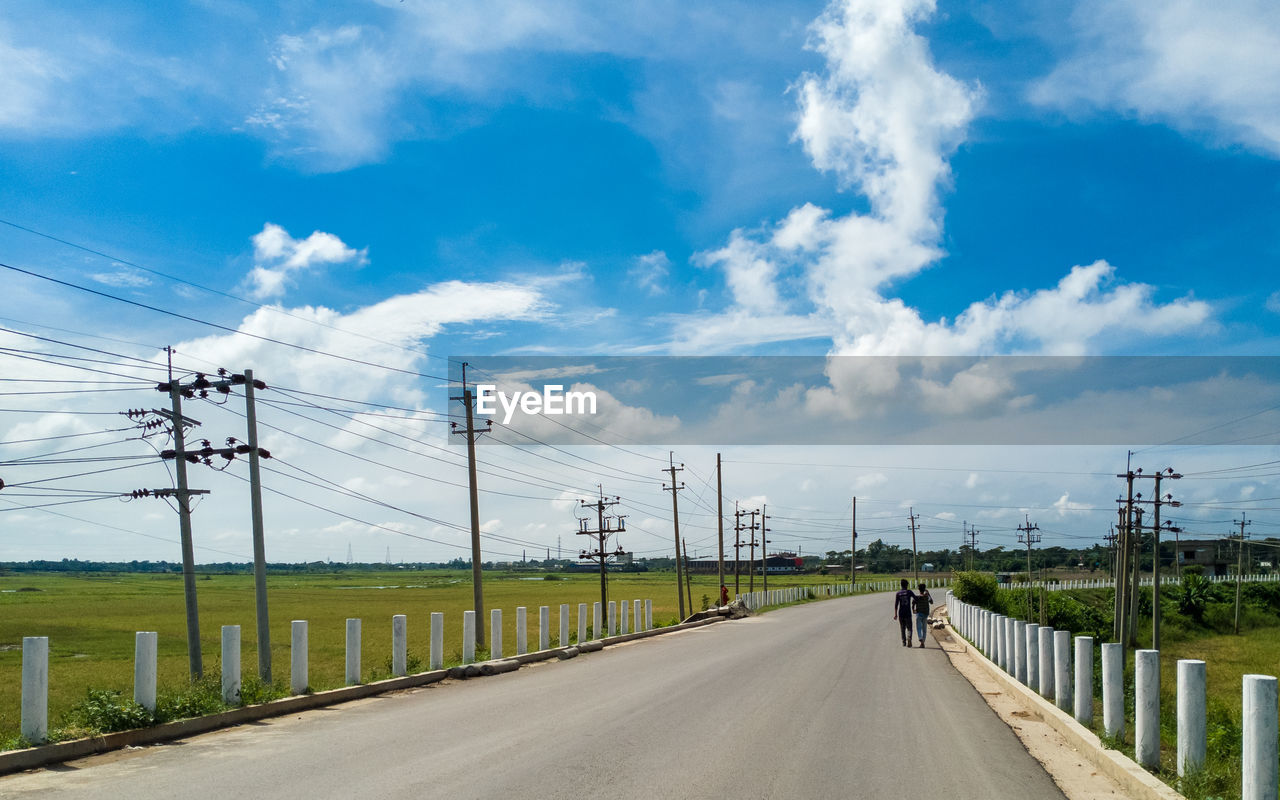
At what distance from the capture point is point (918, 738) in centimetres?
1062

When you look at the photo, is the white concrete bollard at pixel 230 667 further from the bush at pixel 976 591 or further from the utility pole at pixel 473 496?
the bush at pixel 976 591

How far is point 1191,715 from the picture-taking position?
7453 mm

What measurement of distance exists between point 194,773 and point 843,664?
14.4 metres

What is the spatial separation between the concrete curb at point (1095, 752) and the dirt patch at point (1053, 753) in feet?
0.21

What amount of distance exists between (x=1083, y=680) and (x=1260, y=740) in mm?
4360

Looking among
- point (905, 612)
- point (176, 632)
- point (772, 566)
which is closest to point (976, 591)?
point (905, 612)

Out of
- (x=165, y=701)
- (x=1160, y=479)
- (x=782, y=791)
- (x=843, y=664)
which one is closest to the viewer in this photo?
(x=782, y=791)

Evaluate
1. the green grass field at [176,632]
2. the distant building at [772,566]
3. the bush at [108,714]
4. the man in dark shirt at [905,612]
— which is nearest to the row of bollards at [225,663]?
the bush at [108,714]

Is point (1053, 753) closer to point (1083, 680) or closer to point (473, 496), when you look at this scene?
point (1083, 680)

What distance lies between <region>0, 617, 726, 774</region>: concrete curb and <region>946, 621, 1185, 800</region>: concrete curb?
9211 mm

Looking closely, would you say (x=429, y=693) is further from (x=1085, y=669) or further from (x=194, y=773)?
(x=1085, y=669)

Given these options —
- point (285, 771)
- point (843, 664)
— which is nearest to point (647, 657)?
point (843, 664)

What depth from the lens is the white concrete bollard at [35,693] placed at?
9.31 meters

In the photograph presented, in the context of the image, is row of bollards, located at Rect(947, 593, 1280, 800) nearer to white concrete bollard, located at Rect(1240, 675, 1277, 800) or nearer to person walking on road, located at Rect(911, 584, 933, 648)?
white concrete bollard, located at Rect(1240, 675, 1277, 800)
